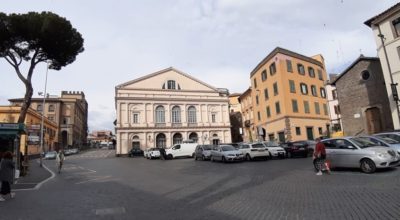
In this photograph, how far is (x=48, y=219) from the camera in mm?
6633

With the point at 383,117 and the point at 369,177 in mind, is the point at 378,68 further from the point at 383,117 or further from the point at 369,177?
the point at 369,177

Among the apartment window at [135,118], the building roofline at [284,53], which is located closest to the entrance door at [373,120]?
the building roofline at [284,53]

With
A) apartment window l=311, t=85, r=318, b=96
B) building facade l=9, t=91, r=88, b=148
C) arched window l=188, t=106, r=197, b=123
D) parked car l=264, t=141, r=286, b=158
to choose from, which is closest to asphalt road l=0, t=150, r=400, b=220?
parked car l=264, t=141, r=286, b=158

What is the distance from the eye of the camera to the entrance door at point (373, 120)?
83.7ft

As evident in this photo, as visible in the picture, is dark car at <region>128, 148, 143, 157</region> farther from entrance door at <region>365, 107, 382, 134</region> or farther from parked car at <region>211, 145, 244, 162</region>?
entrance door at <region>365, 107, 382, 134</region>

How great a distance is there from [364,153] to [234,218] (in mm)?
8345

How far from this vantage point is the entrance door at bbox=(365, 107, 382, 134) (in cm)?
2552

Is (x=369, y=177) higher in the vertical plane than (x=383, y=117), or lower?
lower

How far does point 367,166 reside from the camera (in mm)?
11570

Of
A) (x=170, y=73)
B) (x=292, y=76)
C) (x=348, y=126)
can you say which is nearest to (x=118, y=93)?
(x=170, y=73)

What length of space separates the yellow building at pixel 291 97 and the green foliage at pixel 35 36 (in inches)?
1026

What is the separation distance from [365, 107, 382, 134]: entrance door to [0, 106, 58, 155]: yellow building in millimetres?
27593

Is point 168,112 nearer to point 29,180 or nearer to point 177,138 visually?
point 177,138

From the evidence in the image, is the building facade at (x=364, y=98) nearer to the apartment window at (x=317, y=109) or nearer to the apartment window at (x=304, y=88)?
the apartment window at (x=304, y=88)
